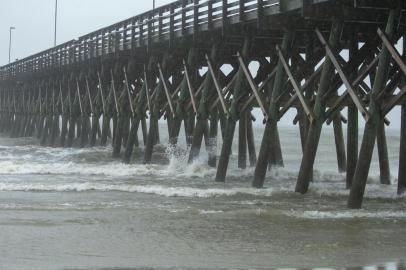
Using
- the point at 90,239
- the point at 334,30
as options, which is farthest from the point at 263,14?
the point at 90,239

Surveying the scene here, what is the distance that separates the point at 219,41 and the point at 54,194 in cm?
579

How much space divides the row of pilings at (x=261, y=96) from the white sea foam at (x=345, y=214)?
452 mm

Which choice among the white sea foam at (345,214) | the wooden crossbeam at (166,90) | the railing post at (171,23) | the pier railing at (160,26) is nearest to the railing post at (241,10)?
the pier railing at (160,26)

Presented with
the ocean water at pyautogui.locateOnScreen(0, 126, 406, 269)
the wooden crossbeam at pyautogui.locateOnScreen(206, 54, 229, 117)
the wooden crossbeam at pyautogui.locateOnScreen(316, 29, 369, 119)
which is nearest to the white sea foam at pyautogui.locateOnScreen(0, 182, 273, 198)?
the ocean water at pyautogui.locateOnScreen(0, 126, 406, 269)

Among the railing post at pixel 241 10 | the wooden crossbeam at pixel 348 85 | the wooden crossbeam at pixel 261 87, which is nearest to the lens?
the wooden crossbeam at pixel 348 85

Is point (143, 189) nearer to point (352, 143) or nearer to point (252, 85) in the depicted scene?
point (252, 85)

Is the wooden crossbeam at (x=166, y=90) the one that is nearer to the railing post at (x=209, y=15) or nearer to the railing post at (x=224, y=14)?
the railing post at (x=209, y=15)

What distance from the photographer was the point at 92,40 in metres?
25.3

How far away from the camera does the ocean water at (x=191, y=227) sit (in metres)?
6.55

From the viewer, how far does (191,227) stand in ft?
27.7

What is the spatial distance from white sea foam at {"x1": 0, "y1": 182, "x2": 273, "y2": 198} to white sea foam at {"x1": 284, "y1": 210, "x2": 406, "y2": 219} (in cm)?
249

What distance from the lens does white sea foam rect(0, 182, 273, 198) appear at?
1205 centimetres

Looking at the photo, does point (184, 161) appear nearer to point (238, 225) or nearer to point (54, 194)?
point (54, 194)

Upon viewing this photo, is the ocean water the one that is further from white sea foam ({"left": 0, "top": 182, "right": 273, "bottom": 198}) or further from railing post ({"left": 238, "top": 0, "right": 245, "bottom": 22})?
railing post ({"left": 238, "top": 0, "right": 245, "bottom": 22})
